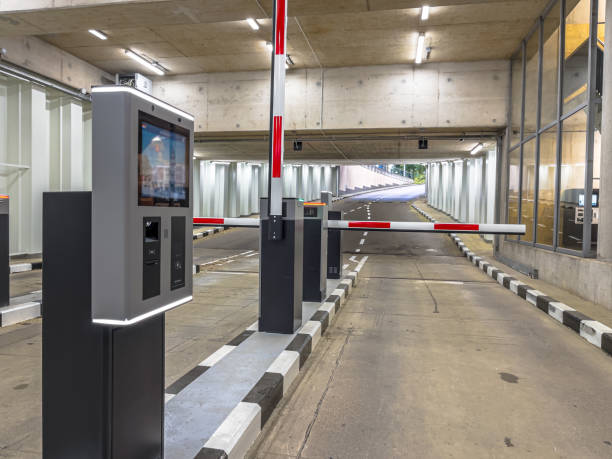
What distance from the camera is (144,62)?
1123cm

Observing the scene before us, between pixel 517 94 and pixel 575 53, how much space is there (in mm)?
2337

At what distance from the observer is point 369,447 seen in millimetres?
2463

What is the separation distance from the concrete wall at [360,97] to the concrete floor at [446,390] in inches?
252

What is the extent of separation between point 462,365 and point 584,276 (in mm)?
3723

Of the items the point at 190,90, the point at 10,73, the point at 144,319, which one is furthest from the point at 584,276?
the point at 10,73

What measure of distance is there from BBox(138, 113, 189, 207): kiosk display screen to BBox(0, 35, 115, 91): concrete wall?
25.8 feet

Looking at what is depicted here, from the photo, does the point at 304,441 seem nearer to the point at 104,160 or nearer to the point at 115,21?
the point at 104,160

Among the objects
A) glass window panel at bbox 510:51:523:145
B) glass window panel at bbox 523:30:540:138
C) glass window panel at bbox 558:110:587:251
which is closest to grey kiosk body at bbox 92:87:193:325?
glass window panel at bbox 558:110:587:251

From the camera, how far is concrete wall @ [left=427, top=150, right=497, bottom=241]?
52.5ft

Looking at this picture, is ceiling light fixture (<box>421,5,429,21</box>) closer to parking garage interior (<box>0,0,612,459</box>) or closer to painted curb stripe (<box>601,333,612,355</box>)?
parking garage interior (<box>0,0,612,459</box>)

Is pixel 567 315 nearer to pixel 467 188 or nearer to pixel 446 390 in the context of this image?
pixel 446 390

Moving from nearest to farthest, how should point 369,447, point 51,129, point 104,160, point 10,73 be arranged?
point 104,160 → point 369,447 → point 10,73 → point 51,129

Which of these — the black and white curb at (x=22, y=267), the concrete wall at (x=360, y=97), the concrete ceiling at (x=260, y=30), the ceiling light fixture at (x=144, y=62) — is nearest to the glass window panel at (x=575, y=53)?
the concrete ceiling at (x=260, y=30)

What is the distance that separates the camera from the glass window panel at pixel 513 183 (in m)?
10.7
